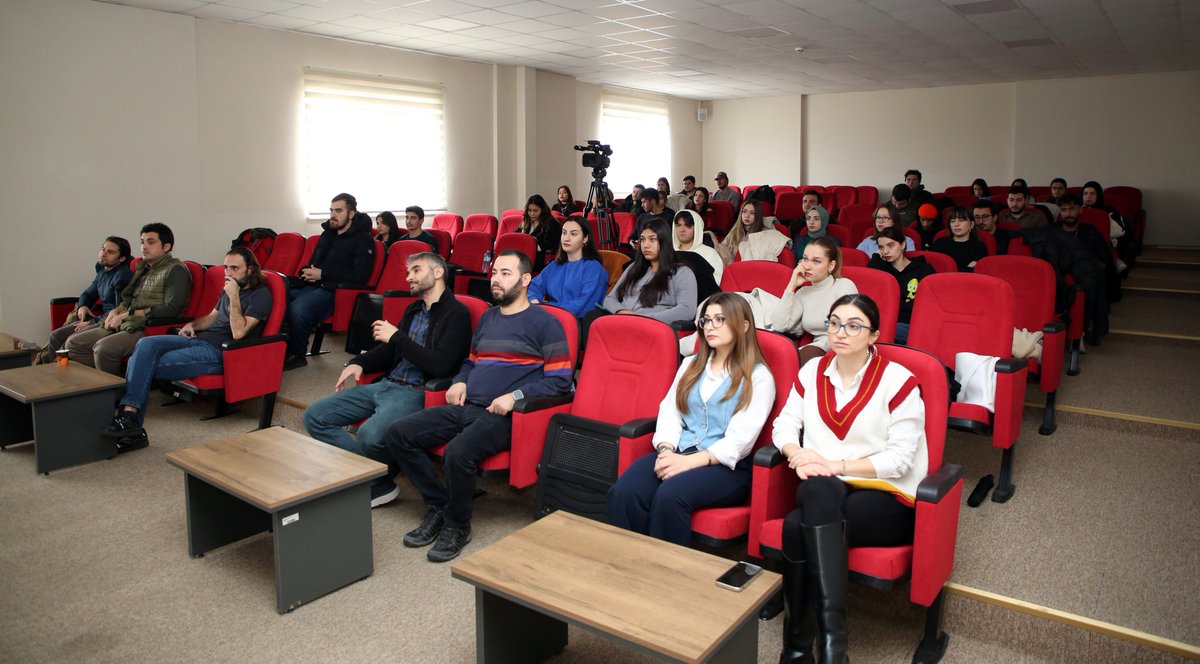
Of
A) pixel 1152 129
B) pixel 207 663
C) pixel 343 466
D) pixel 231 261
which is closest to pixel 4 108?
pixel 231 261

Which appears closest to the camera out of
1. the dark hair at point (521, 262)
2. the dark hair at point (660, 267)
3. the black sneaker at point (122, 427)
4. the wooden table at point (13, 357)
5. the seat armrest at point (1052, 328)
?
the dark hair at point (521, 262)

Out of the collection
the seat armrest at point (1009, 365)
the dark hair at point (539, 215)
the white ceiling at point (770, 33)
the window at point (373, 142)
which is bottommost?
the seat armrest at point (1009, 365)

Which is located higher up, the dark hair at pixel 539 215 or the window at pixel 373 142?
the window at pixel 373 142

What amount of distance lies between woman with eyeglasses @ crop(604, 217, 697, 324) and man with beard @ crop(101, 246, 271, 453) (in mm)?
2053

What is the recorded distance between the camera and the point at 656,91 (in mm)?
13750

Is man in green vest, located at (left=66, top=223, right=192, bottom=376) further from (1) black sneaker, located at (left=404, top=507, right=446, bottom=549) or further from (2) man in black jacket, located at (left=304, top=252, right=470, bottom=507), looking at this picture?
(1) black sneaker, located at (left=404, top=507, right=446, bottom=549)

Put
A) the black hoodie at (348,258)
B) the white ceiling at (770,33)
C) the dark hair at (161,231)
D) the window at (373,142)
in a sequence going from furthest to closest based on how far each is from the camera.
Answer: the window at (373,142) → the white ceiling at (770,33) → the black hoodie at (348,258) → the dark hair at (161,231)

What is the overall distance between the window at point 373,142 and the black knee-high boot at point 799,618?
25.4ft

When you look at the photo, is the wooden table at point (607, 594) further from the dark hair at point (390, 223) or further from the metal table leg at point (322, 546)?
the dark hair at point (390, 223)

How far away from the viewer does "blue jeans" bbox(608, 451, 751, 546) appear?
102 inches

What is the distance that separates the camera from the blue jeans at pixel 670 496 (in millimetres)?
2590

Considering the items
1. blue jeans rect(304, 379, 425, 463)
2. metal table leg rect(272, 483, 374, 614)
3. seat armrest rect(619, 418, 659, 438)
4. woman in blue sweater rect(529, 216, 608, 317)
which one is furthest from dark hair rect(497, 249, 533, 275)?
woman in blue sweater rect(529, 216, 608, 317)

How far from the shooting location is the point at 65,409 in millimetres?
4121

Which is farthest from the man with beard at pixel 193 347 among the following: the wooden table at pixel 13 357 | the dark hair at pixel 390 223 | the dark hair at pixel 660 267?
the dark hair at pixel 390 223
